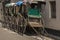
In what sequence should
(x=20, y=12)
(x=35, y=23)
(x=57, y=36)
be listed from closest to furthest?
1. (x=57, y=36)
2. (x=35, y=23)
3. (x=20, y=12)

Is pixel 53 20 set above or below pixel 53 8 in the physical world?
below

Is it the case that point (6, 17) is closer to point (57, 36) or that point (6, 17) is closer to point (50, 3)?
point (50, 3)

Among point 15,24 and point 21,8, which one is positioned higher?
point 21,8

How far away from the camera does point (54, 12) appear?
1900 cm

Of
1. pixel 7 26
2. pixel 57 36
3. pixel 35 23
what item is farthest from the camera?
pixel 7 26

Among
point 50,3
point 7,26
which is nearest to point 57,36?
point 50,3

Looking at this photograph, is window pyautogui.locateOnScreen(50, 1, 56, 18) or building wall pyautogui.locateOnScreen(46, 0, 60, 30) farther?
window pyautogui.locateOnScreen(50, 1, 56, 18)

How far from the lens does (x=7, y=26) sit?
2330 centimetres

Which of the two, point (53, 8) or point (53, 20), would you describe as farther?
point (53, 8)

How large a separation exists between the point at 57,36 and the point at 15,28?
195 inches

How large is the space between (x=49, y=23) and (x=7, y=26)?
5300 mm

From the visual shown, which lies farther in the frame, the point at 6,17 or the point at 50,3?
the point at 6,17

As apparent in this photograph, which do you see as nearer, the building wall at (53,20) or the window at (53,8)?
the building wall at (53,20)

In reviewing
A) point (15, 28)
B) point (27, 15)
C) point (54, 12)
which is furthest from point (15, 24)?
point (54, 12)
